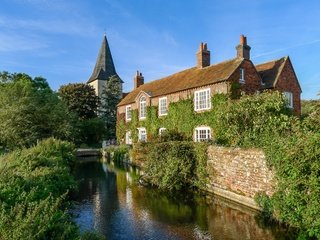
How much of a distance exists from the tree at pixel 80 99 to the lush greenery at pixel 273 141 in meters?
23.8

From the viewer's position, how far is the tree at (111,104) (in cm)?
5412

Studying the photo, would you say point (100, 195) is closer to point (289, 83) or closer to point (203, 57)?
point (203, 57)

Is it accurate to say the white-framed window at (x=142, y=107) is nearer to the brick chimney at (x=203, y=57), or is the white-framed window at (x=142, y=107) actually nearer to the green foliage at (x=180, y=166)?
the brick chimney at (x=203, y=57)

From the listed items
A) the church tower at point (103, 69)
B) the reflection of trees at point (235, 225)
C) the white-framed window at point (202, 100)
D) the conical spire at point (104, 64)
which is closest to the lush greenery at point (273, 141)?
the white-framed window at point (202, 100)

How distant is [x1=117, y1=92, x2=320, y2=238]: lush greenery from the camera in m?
9.56

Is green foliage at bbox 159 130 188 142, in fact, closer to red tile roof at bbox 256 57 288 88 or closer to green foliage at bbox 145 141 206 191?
green foliage at bbox 145 141 206 191

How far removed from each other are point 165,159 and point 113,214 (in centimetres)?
559

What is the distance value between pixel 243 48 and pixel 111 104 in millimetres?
33842

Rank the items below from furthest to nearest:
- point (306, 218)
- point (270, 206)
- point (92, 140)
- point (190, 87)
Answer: point (92, 140)
point (190, 87)
point (270, 206)
point (306, 218)

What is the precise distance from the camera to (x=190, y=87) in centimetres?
2761

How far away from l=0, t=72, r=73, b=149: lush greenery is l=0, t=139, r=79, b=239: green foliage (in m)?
11.9

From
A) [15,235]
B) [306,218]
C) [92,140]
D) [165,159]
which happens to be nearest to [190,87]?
[165,159]

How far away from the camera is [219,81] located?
24859mm

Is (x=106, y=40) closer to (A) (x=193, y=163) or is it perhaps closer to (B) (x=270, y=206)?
(A) (x=193, y=163)
